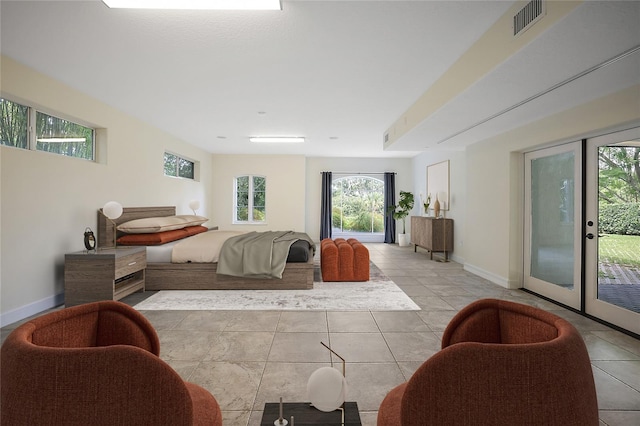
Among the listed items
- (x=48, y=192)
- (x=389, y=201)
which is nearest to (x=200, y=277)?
(x=48, y=192)

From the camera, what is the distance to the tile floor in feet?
6.30

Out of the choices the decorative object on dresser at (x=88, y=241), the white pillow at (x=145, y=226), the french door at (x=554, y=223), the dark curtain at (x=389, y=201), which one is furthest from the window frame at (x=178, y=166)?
the french door at (x=554, y=223)

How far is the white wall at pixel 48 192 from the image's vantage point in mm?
3035

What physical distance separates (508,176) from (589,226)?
127 cm

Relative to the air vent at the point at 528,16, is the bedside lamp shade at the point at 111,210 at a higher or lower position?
lower

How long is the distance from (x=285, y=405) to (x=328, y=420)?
0.61ft

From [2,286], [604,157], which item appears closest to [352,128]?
[604,157]

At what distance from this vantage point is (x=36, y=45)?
277 centimetres

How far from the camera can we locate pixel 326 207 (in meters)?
9.05

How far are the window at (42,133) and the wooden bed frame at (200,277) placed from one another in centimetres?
85

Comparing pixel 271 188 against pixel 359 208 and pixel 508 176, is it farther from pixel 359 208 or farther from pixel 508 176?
pixel 508 176

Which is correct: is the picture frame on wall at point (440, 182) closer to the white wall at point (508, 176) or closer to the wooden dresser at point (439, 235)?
the wooden dresser at point (439, 235)

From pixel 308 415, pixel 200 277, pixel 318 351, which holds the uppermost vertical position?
pixel 308 415

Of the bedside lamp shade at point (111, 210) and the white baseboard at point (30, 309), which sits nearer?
the white baseboard at point (30, 309)
